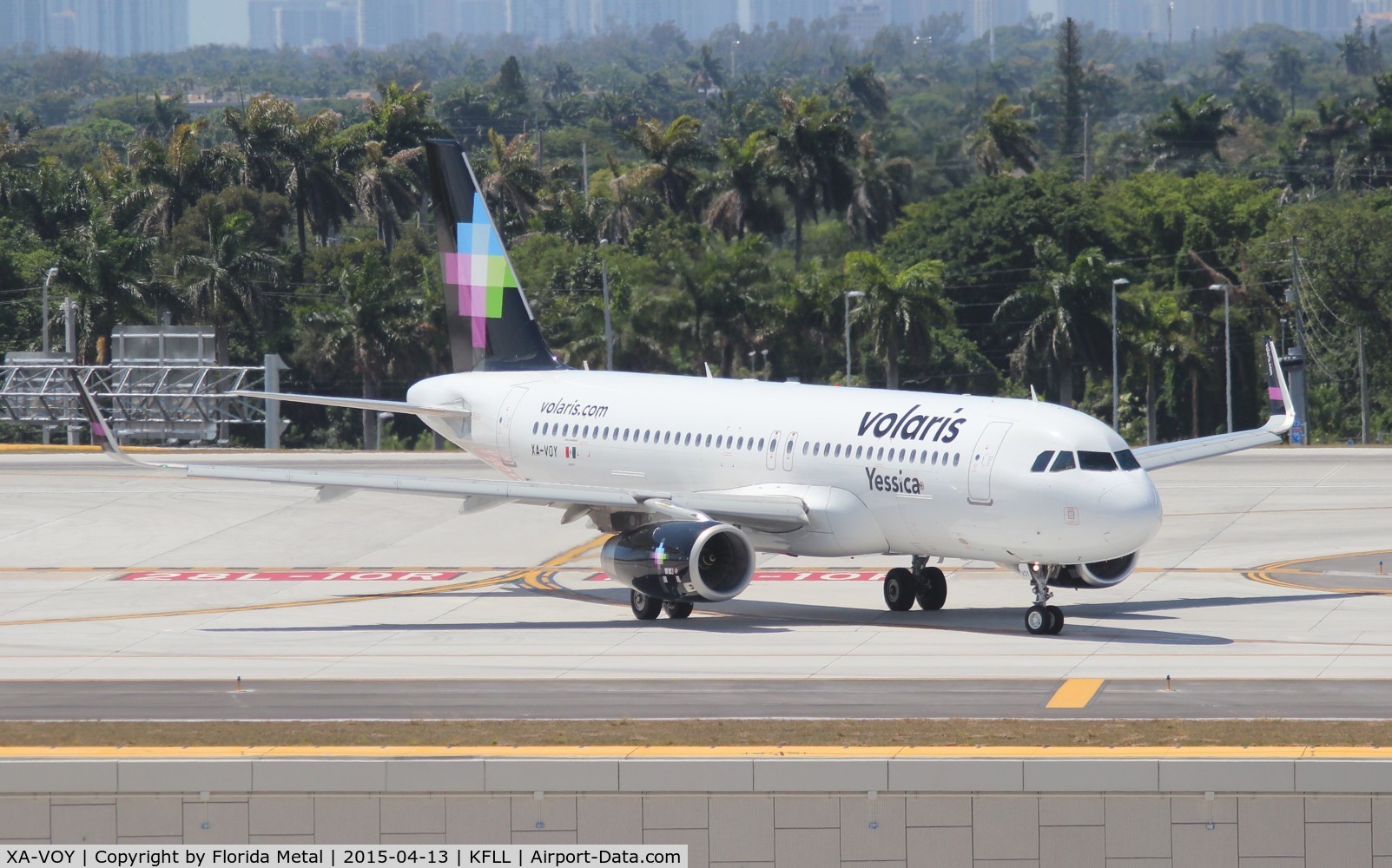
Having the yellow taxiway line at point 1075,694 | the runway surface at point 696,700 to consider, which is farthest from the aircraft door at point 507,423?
the yellow taxiway line at point 1075,694

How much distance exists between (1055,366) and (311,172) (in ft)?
186

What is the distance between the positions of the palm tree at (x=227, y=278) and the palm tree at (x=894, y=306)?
116ft

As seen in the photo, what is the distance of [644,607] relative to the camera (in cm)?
3762

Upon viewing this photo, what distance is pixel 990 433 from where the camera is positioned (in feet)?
115

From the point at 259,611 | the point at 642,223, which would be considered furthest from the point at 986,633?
the point at 642,223

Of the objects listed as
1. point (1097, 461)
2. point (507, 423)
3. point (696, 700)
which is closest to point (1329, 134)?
point (507, 423)

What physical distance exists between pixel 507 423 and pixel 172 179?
88544 millimetres

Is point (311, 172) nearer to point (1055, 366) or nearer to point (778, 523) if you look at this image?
point (1055, 366)

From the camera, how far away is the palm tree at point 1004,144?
513ft

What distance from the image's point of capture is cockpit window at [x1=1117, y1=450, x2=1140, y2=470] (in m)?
33.9

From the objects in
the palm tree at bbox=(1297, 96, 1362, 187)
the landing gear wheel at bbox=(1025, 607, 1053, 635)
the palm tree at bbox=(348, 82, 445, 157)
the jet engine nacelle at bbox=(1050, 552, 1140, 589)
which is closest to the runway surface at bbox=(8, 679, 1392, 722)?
the landing gear wheel at bbox=(1025, 607, 1053, 635)

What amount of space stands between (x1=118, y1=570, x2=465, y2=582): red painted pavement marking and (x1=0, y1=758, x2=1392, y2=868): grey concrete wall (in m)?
26.8

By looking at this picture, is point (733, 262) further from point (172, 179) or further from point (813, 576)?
point (813, 576)

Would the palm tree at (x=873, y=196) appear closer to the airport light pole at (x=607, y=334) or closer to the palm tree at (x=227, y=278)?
the airport light pole at (x=607, y=334)
